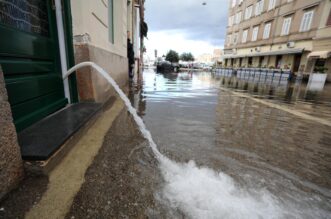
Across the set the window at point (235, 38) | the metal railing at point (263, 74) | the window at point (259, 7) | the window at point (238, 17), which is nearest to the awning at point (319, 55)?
the metal railing at point (263, 74)

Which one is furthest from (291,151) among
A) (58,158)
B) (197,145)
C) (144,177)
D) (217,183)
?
(58,158)

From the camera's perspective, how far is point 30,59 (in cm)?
214

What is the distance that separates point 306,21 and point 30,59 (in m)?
24.9

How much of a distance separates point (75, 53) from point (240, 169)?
2846 millimetres

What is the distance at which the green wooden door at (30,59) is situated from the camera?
5.82 feet

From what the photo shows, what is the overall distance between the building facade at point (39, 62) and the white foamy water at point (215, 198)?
3.74ft

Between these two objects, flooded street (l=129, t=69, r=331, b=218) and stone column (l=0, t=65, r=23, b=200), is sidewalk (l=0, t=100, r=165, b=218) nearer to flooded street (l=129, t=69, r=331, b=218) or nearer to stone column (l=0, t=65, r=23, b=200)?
stone column (l=0, t=65, r=23, b=200)

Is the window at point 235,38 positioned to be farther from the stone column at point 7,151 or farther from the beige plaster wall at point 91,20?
the stone column at point 7,151

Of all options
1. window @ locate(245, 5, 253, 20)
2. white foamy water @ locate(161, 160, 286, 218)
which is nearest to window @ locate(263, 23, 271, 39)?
window @ locate(245, 5, 253, 20)

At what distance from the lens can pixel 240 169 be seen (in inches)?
73.8

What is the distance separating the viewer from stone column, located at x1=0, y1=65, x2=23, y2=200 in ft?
3.90

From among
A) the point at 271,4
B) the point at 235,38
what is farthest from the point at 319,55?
the point at 235,38

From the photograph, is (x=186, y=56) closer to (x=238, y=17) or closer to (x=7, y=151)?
(x=238, y=17)

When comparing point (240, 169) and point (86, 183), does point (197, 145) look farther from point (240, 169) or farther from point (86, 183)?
point (86, 183)
